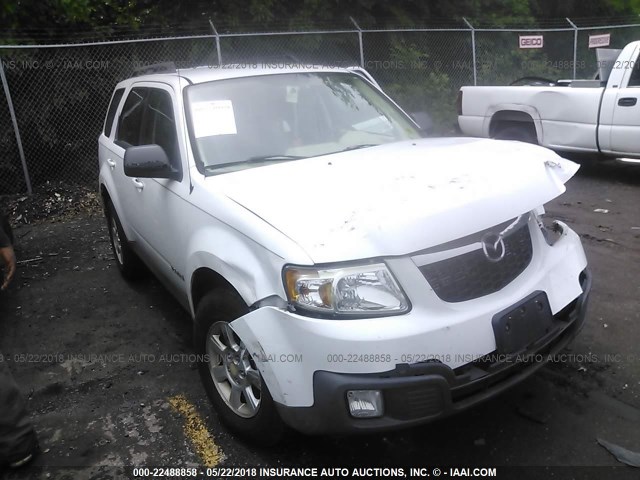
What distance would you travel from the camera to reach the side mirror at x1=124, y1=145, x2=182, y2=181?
127 inches

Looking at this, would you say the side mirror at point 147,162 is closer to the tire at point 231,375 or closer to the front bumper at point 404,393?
the tire at point 231,375

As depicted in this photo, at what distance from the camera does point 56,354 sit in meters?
4.16

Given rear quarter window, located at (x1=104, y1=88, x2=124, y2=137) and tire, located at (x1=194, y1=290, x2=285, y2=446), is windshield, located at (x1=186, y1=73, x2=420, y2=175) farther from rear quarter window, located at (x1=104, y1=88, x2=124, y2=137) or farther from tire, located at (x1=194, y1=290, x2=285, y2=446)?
rear quarter window, located at (x1=104, y1=88, x2=124, y2=137)

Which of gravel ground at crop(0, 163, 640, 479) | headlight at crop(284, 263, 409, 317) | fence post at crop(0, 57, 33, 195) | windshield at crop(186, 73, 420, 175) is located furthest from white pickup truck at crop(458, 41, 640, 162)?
fence post at crop(0, 57, 33, 195)

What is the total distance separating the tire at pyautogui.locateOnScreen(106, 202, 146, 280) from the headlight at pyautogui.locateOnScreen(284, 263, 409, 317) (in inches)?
117

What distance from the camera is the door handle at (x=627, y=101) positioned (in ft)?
22.9

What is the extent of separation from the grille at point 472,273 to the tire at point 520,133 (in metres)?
6.20

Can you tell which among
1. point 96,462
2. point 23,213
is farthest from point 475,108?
point 96,462

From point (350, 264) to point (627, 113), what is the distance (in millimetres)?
6236

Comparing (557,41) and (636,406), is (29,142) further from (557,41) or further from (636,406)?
(557,41)

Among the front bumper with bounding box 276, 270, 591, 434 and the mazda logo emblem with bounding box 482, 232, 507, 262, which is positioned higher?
the mazda logo emblem with bounding box 482, 232, 507, 262

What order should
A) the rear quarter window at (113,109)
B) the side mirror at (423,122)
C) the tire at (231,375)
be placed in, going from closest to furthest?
the tire at (231,375) → the side mirror at (423,122) → the rear quarter window at (113,109)

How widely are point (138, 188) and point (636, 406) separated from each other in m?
3.38

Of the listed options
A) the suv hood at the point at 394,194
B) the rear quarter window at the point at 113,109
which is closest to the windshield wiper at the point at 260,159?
the suv hood at the point at 394,194
